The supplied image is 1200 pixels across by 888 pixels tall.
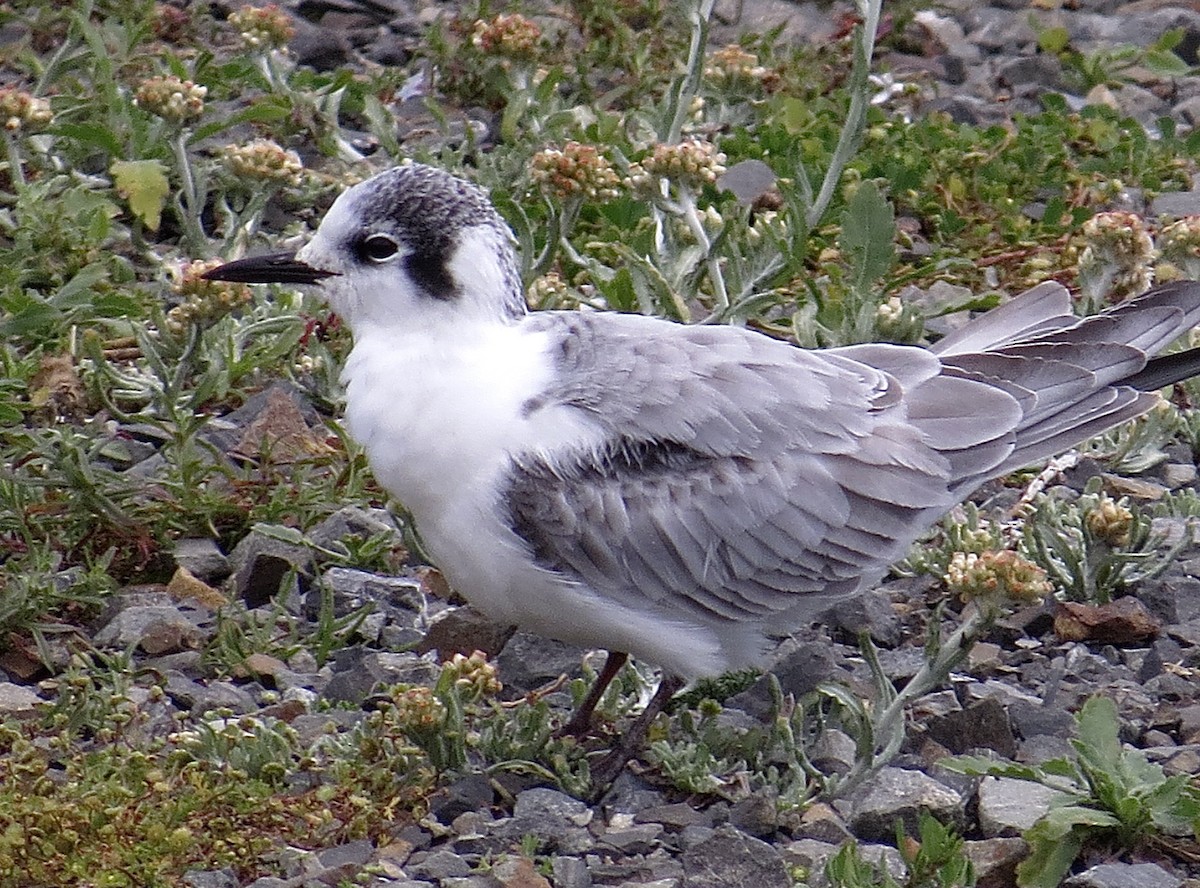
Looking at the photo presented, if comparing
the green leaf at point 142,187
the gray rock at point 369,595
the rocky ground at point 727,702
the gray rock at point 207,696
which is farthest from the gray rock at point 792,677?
the green leaf at point 142,187

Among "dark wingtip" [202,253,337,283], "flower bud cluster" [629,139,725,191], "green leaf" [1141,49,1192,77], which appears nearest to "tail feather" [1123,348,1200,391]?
"flower bud cluster" [629,139,725,191]

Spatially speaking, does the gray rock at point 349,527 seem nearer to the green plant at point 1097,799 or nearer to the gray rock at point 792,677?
the gray rock at point 792,677

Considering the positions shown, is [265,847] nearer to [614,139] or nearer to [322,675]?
[322,675]

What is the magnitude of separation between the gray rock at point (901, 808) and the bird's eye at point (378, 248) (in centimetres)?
151

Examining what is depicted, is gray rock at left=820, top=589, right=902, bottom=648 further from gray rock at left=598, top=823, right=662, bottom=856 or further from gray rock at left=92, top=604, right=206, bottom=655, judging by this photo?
gray rock at left=92, top=604, right=206, bottom=655

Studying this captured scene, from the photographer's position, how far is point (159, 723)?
4145 millimetres

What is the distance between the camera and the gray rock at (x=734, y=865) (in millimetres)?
3660

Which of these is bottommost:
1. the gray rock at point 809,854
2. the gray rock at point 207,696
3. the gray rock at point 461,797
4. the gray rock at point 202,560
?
the gray rock at point 202,560

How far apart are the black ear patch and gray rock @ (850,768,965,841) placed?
1.36 m

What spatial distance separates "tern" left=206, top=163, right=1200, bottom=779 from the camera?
404 centimetres

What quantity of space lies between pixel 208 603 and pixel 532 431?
1.07 metres

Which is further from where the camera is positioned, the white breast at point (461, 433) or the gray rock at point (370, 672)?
the gray rock at point (370, 672)

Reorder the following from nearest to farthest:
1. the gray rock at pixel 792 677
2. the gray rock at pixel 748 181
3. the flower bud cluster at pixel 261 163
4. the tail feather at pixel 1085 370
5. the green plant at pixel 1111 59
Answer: the gray rock at pixel 792 677 → the tail feather at pixel 1085 370 → the flower bud cluster at pixel 261 163 → the gray rock at pixel 748 181 → the green plant at pixel 1111 59

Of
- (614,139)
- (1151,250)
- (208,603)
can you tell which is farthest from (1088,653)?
(614,139)
